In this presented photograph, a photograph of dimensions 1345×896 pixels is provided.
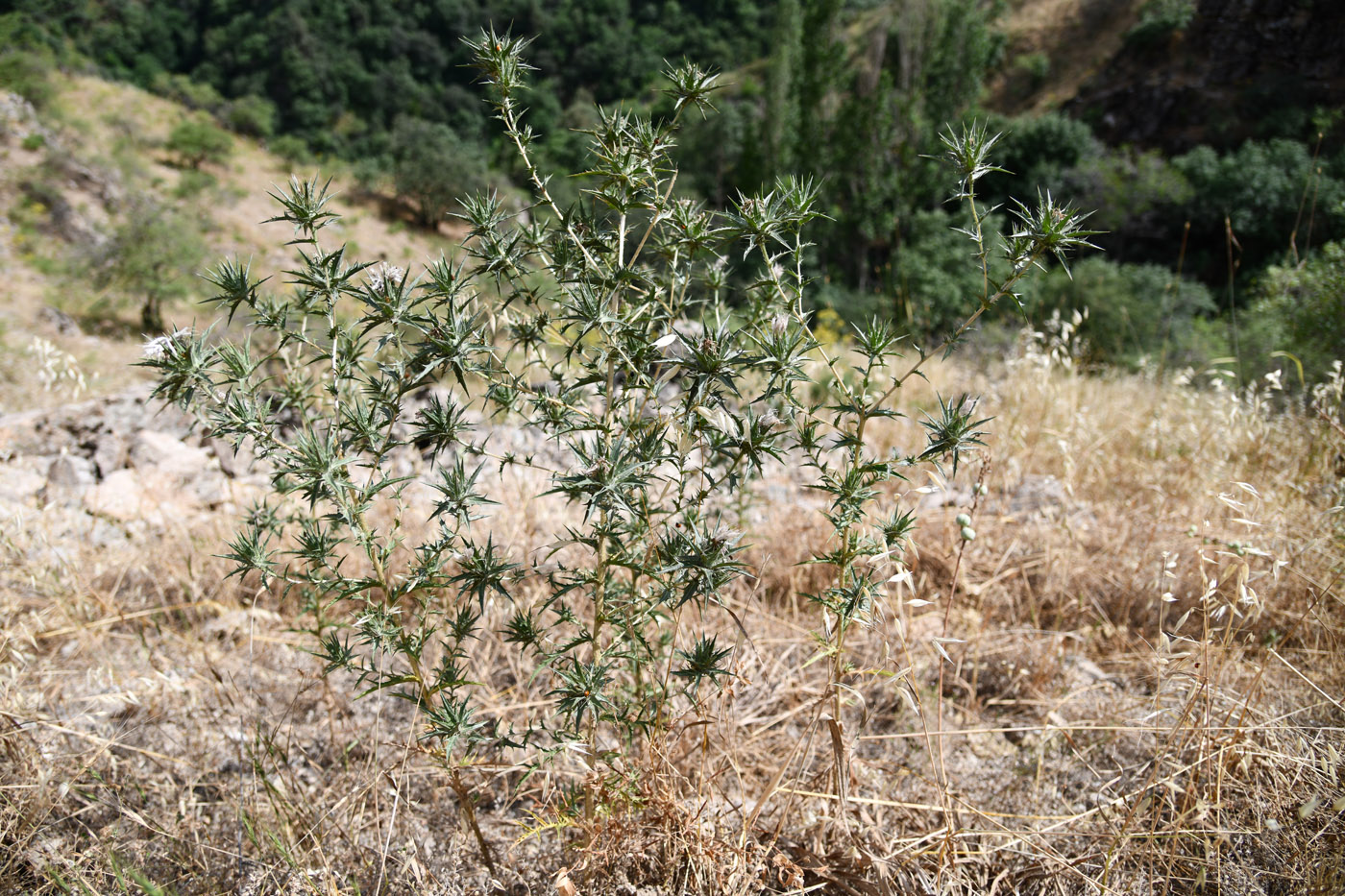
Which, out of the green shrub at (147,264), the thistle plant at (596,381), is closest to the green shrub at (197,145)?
the green shrub at (147,264)

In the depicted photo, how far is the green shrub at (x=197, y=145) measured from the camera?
21172 mm

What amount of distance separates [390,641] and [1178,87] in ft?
84.3

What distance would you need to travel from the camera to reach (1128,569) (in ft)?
8.10

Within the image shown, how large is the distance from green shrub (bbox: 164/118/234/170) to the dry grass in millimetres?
24727

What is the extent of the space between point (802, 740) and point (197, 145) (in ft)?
89.7

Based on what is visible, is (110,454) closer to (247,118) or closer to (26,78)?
(26,78)

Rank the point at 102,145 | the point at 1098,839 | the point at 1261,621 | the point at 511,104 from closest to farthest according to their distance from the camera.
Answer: the point at 511,104 < the point at 1098,839 < the point at 1261,621 < the point at 102,145

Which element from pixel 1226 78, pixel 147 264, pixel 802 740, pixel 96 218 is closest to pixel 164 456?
pixel 802 740

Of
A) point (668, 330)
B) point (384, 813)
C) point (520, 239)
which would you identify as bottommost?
point (384, 813)

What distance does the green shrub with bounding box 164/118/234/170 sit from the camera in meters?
21.2

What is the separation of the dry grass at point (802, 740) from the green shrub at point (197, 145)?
81.1 feet

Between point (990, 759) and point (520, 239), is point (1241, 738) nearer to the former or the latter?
point (990, 759)

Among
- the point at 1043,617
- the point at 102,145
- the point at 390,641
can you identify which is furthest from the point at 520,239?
the point at 102,145

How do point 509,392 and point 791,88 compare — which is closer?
point 509,392
